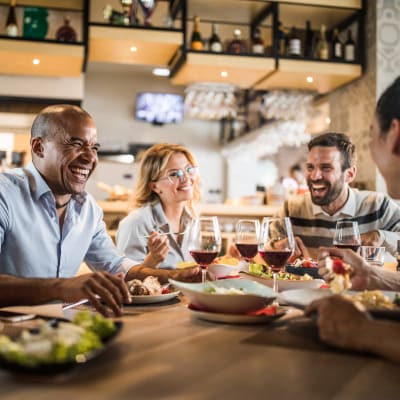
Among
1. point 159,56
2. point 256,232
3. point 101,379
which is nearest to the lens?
point 101,379

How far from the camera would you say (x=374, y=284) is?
1507mm

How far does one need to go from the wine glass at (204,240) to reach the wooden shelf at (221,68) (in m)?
3.22

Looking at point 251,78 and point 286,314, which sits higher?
point 251,78

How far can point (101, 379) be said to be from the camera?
0.81m

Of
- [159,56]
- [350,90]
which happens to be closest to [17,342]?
[159,56]

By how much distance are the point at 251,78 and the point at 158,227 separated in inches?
102

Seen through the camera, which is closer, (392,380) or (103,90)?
(392,380)

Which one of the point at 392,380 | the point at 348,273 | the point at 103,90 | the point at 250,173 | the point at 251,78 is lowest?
the point at 392,380

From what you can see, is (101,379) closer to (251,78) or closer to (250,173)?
(251,78)

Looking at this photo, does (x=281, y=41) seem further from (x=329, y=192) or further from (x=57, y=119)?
(x=57, y=119)

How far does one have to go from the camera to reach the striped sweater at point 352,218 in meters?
2.89

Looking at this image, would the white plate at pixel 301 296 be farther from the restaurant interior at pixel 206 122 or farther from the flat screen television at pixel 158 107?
the flat screen television at pixel 158 107

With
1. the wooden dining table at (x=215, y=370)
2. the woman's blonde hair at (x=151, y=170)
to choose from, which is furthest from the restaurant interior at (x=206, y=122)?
the woman's blonde hair at (x=151, y=170)

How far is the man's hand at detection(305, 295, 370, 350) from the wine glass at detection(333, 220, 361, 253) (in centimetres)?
71
